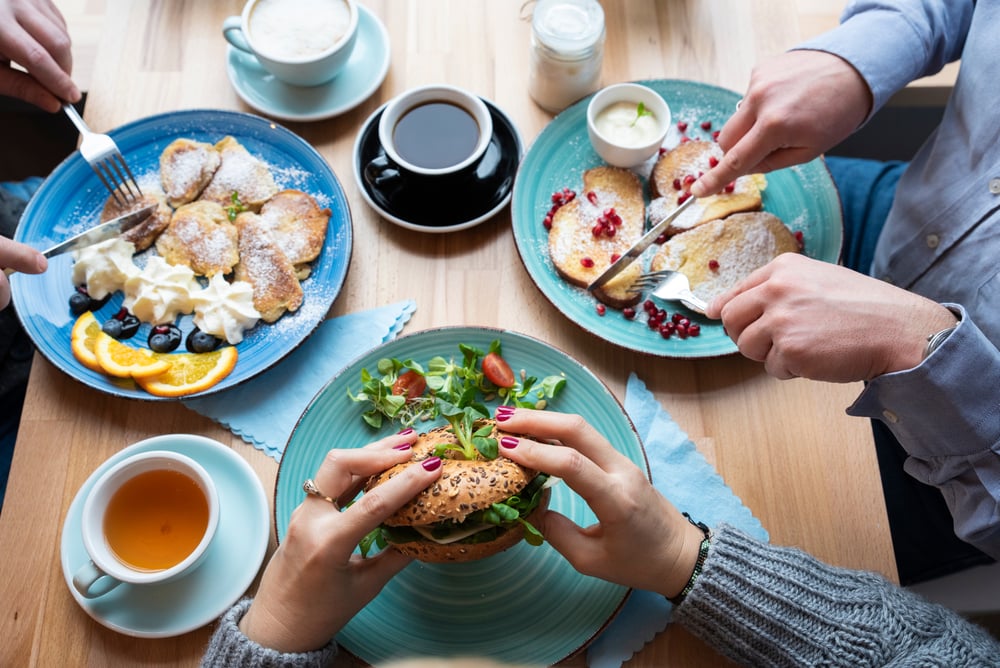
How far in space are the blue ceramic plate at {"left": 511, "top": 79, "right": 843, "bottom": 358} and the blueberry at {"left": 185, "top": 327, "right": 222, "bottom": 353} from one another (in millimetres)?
678

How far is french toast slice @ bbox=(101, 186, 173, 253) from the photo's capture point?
5.64 ft

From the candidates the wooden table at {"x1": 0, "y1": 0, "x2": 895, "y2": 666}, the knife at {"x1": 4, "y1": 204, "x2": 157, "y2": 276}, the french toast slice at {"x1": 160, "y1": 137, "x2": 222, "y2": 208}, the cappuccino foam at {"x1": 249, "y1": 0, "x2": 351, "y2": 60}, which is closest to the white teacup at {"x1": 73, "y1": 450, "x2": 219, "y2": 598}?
the wooden table at {"x1": 0, "y1": 0, "x2": 895, "y2": 666}

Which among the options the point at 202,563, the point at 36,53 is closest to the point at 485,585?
the point at 202,563

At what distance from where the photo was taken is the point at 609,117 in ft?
5.91

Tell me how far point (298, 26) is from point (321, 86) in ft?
0.47

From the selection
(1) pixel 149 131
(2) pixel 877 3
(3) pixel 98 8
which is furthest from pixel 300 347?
(2) pixel 877 3

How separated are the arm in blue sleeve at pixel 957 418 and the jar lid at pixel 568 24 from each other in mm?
937

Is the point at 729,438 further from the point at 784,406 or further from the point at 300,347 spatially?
the point at 300,347

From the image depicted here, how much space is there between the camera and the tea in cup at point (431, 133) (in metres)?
1.71

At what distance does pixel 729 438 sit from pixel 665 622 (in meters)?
0.39

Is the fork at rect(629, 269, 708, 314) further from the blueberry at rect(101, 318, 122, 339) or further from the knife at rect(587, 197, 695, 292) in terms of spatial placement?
the blueberry at rect(101, 318, 122, 339)

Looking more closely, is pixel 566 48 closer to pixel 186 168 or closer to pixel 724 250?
pixel 724 250

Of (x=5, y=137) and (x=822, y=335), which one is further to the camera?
(x=5, y=137)

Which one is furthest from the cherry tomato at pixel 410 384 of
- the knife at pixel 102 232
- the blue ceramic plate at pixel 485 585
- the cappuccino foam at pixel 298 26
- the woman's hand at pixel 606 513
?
the cappuccino foam at pixel 298 26
